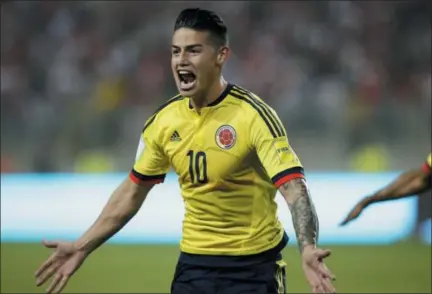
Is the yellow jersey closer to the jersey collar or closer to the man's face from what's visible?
the jersey collar

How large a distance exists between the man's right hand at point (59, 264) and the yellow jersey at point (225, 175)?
0.56 metres

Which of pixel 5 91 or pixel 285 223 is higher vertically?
pixel 5 91

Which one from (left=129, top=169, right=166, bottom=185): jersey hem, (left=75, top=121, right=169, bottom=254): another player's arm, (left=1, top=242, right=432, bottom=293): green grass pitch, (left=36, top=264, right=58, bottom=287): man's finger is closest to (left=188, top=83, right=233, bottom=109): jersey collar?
(left=75, top=121, right=169, bottom=254): another player's arm

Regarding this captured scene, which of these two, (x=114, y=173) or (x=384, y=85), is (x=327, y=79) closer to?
(x=384, y=85)

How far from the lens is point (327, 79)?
46.8 ft

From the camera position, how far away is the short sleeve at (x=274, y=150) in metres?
4.26

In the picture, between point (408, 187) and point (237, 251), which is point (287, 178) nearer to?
point (237, 251)

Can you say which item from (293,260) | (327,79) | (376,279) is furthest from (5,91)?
(376,279)

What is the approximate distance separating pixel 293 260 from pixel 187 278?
596 cm

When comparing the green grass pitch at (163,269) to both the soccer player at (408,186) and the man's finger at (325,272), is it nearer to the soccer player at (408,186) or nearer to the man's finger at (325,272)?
the soccer player at (408,186)

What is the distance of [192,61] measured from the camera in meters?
4.55

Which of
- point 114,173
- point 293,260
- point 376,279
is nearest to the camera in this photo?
point 376,279

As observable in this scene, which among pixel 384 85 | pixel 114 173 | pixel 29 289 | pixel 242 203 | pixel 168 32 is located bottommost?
pixel 29 289

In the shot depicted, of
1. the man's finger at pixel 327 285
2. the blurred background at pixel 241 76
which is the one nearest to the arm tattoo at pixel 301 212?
the man's finger at pixel 327 285
